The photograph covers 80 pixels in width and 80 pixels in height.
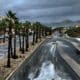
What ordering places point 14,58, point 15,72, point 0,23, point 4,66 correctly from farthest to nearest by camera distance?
1. point 0,23
2. point 14,58
3. point 4,66
4. point 15,72

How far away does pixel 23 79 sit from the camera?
21.2 metres

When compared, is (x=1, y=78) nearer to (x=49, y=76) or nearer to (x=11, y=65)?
(x=49, y=76)

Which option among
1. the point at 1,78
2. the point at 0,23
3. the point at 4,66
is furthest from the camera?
the point at 0,23

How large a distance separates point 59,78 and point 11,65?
856 centimetres

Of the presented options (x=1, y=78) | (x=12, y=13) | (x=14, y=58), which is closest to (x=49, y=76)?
(x=1, y=78)

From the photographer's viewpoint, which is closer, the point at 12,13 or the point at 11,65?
the point at 11,65

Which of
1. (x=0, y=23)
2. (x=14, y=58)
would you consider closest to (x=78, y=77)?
(x=14, y=58)

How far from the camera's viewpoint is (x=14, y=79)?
69.9 ft

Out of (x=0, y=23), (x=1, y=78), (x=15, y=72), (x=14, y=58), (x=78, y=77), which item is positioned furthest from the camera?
(x=0, y=23)

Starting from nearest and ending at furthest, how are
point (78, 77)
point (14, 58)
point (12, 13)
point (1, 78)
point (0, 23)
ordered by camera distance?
point (1, 78) < point (78, 77) < point (14, 58) < point (0, 23) < point (12, 13)

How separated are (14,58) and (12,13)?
114m

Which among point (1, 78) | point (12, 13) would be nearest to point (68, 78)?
point (1, 78)

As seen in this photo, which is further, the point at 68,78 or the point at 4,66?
the point at 4,66

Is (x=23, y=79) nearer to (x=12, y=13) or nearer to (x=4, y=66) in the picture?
(x=4, y=66)
